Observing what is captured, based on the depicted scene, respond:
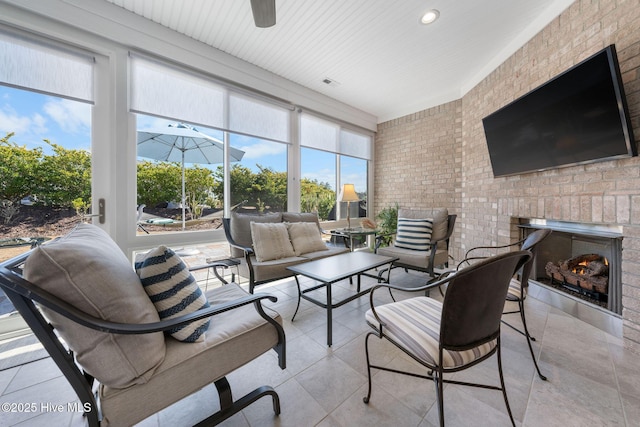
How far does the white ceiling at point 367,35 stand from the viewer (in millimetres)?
2305

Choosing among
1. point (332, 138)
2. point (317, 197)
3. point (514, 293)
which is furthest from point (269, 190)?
point (514, 293)

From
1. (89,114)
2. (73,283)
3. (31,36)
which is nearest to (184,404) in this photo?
(73,283)

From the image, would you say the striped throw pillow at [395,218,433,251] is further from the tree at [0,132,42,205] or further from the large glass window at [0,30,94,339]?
the tree at [0,132,42,205]

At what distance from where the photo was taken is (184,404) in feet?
4.28

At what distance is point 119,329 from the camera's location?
75 cm

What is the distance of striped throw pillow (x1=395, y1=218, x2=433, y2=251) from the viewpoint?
3104 mm

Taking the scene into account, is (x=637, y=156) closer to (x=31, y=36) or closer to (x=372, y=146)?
(x=372, y=146)

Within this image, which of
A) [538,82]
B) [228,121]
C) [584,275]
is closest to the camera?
[584,275]

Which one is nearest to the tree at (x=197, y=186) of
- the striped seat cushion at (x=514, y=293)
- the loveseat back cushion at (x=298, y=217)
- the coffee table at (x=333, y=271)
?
the loveseat back cushion at (x=298, y=217)

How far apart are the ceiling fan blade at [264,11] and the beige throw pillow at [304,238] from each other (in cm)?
203

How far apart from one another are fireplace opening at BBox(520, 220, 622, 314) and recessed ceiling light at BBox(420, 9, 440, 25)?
2.40 meters

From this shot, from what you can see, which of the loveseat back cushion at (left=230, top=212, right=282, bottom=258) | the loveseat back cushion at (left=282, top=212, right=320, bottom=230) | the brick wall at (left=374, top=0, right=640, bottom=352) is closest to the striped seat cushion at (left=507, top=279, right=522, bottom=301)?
the brick wall at (left=374, top=0, right=640, bottom=352)

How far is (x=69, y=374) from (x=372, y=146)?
17.2 feet

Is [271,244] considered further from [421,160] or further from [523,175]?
[421,160]
